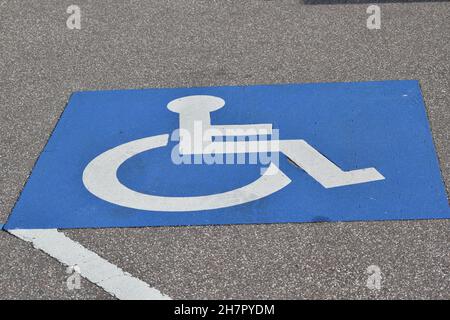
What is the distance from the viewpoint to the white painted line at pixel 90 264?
5.00 meters

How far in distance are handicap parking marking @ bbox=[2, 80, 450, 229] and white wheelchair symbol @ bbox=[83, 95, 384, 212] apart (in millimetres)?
11

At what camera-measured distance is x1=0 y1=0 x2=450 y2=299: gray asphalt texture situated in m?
5.08

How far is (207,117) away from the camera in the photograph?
703 cm

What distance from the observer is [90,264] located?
530 cm

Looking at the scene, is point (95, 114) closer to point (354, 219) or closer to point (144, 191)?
point (144, 191)

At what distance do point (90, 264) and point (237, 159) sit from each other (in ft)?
5.22

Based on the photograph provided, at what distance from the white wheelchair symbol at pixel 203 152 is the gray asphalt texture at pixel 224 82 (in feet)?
1.13

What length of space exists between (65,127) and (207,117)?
1241mm
